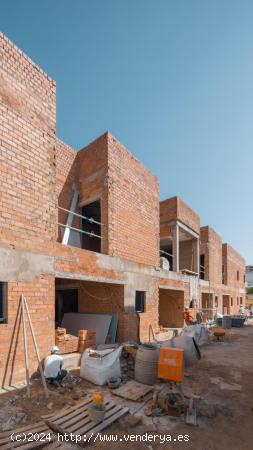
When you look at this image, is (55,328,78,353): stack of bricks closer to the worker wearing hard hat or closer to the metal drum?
the worker wearing hard hat

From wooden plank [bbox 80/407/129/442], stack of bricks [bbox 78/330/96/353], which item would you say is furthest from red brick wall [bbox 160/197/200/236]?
wooden plank [bbox 80/407/129/442]

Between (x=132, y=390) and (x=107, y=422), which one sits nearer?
(x=107, y=422)

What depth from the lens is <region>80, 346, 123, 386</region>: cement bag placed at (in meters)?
5.72

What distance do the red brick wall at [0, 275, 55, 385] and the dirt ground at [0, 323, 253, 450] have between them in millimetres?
409

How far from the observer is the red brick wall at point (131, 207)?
900 cm

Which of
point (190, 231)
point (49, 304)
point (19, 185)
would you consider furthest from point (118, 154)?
point (190, 231)

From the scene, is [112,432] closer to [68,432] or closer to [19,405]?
[68,432]

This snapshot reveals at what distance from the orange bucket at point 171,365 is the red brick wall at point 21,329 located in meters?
2.47

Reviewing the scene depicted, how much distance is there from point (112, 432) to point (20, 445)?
1.24 metres

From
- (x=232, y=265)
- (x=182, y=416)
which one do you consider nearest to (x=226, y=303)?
(x=232, y=265)

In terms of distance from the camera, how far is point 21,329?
18.0 ft

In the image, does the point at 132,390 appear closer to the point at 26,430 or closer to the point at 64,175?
the point at 26,430

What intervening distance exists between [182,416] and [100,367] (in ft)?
6.43

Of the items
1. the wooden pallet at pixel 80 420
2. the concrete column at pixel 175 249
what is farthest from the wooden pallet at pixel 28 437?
the concrete column at pixel 175 249
